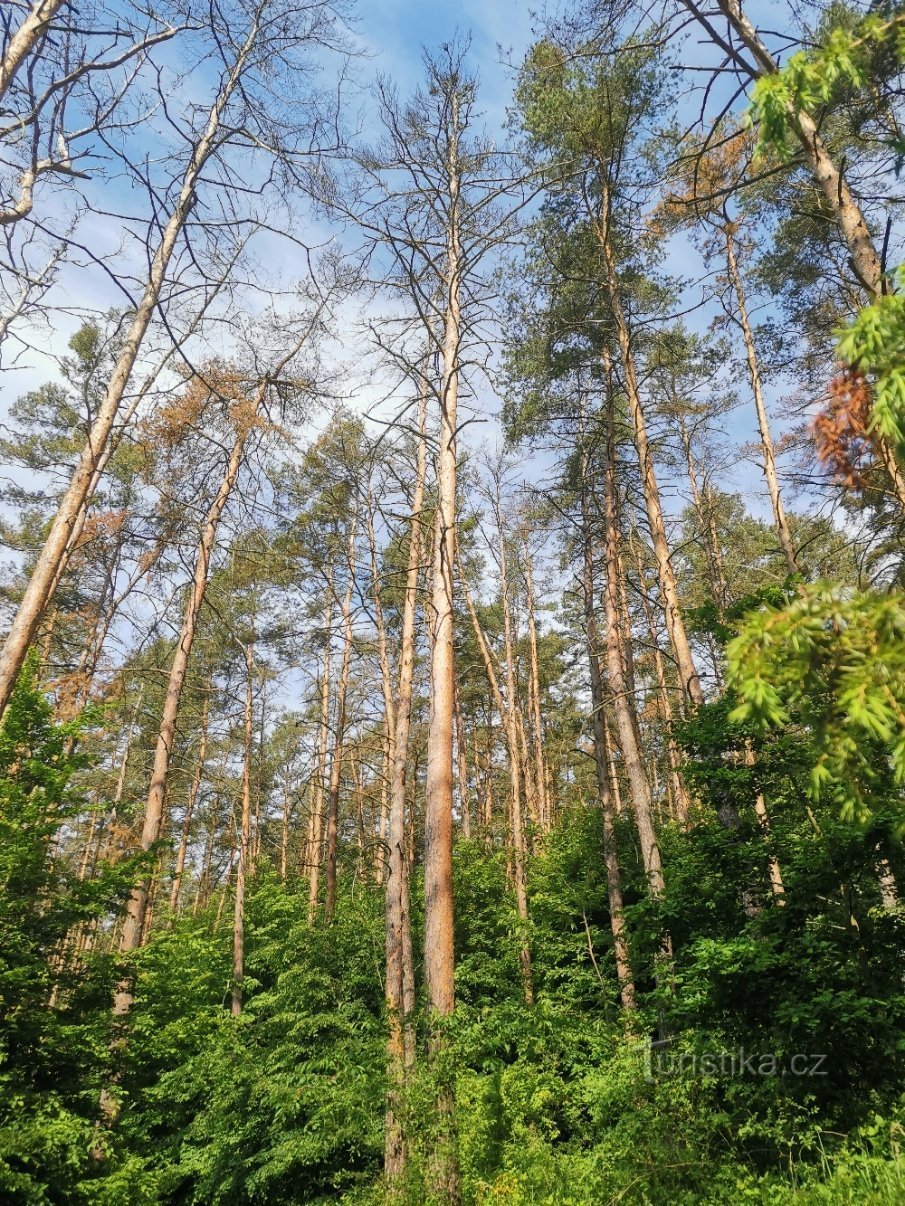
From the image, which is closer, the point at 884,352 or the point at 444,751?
the point at 884,352

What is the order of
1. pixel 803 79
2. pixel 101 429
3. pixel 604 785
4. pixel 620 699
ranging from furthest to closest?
1. pixel 604 785
2. pixel 620 699
3. pixel 101 429
4. pixel 803 79

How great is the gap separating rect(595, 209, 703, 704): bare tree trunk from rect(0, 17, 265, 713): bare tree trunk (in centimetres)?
534

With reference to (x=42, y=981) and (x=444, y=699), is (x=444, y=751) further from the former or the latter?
(x=42, y=981)

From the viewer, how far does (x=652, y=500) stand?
28.4ft

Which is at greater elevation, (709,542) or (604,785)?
(709,542)

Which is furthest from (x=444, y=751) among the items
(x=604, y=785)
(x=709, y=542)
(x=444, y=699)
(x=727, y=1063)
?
(x=709, y=542)

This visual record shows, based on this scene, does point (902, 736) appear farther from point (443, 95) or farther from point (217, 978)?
point (217, 978)

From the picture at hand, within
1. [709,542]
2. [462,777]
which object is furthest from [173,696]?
[709,542]

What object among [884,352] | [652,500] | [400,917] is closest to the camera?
[884,352]

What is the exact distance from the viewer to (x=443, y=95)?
793 cm

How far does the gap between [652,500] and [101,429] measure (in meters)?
6.61

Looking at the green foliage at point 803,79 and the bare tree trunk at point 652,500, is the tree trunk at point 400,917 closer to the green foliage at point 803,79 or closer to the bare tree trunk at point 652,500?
the bare tree trunk at point 652,500

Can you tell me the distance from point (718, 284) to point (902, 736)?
39.5 ft

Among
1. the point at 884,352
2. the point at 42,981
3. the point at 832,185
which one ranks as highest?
the point at 832,185
